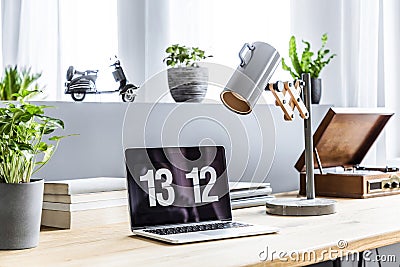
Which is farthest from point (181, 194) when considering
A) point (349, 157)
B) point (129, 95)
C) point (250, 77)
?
point (349, 157)

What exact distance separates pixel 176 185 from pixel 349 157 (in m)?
0.93

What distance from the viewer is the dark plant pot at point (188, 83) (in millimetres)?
1934

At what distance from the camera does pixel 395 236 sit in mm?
1415

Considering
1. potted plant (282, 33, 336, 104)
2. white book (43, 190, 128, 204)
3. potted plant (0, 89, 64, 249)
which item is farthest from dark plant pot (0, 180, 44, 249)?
potted plant (282, 33, 336, 104)

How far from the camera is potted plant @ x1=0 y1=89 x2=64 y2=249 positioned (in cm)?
123

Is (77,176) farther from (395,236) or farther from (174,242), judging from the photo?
(395,236)

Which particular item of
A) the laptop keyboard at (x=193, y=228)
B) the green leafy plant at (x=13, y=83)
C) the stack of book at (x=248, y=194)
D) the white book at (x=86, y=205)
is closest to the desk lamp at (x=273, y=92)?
the stack of book at (x=248, y=194)

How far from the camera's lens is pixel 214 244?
130 cm

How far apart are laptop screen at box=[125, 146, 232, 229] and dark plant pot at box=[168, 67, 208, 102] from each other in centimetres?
37

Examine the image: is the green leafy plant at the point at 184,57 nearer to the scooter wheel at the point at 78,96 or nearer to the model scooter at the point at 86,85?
the model scooter at the point at 86,85

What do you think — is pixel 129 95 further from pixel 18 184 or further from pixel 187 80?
pixel 18 184

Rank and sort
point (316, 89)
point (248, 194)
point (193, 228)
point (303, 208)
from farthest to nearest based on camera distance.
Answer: point (316, 89) < point (248, 194) < point (303, 208) < point (193, 228)

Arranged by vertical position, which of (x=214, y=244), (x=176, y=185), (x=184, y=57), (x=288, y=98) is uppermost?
(x=184, y=57)

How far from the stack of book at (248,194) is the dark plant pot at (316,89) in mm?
579
